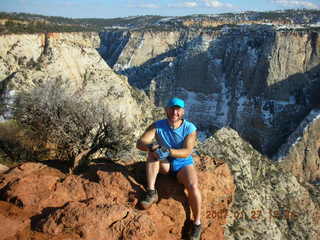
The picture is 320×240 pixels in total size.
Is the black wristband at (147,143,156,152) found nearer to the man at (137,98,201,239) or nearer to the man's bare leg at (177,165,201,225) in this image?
the man at (137,98,201,239)

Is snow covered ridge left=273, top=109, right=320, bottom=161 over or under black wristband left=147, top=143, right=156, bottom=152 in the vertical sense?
under

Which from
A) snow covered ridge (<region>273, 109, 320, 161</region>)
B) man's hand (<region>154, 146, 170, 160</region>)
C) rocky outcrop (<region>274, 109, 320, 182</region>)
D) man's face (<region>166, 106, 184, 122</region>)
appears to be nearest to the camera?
man's hand (<region>154, 146, 170, 160</region>)

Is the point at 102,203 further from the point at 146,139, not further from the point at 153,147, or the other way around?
the point at 146,139

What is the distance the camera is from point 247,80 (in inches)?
2280

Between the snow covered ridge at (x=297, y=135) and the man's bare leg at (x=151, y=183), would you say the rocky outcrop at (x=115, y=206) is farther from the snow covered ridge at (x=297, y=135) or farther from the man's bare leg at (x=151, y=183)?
the snow covered ridge at (x=297, y=135)

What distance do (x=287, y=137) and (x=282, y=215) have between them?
1519 inches

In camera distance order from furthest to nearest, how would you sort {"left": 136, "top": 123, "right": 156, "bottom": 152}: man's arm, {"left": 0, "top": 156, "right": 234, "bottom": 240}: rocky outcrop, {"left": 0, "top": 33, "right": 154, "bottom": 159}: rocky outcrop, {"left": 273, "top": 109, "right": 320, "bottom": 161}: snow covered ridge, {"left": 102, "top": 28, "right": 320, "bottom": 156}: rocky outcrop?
1. {"left": 102, "top": 28, "right": 320, "bottom": 156}: rocky outcrop
2. {"left": 273, "top": 109, "right": 320, "bottom": 161}: snow covered ridge
3. {"left": 0, "top": 33, "right": 154, "bottom": 159}: rocky outcrop
4. {"left": 136, "top": 123, "right": 156, "bottom": 152}: man's arm
5. {"left": 0, "top": 156, "right": 234, "bottom": 240}: rocky outcrop

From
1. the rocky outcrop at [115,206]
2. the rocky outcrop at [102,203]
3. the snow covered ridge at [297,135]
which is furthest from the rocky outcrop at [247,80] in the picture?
the rocky outcrop at [102,203]

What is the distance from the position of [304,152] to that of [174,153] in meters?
39.5

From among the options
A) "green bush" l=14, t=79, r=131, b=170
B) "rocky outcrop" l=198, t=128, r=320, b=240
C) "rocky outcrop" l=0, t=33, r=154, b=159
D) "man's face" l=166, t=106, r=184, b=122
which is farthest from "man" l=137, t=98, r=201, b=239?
"rocky outcrop" l=0, t=33, r=154, b=159

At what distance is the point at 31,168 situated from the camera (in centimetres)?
549

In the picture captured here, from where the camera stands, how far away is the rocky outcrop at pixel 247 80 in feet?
161

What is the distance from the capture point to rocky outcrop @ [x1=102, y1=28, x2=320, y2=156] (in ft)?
161

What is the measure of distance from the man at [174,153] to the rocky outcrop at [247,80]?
4245 cm
